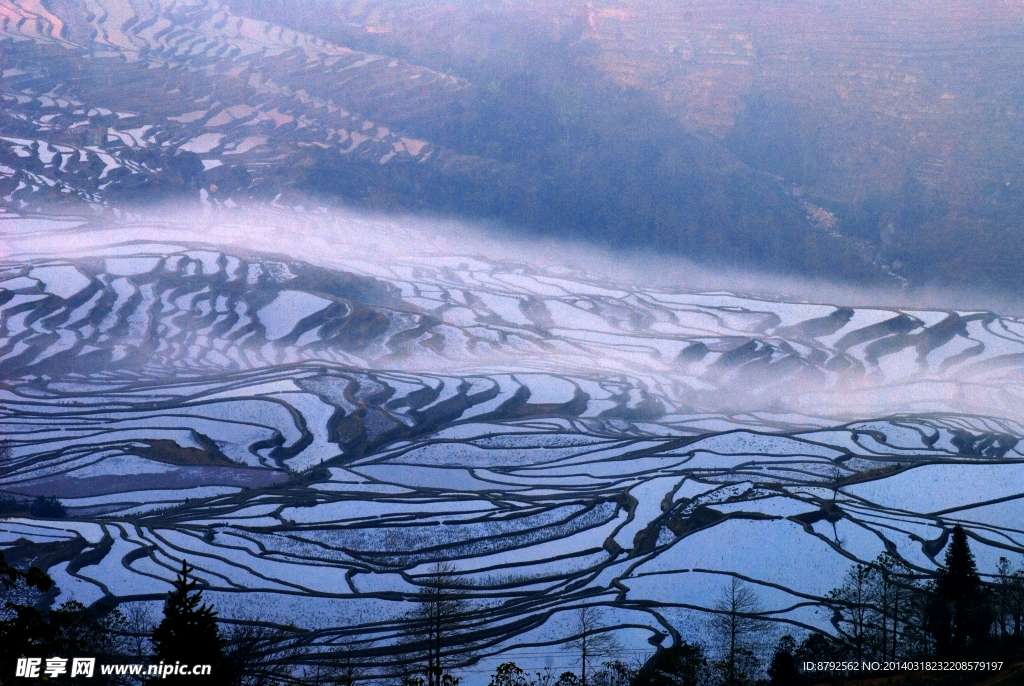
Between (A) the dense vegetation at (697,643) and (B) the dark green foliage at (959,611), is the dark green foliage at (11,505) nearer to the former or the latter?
(A) the dense vegetation at (697,643)

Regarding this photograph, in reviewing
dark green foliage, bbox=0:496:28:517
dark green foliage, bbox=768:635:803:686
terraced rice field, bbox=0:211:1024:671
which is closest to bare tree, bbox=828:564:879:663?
terraced rice field, bbox=0:211:1024:671

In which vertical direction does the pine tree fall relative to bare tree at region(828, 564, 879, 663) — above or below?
below

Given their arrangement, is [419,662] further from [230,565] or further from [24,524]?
[24,524]

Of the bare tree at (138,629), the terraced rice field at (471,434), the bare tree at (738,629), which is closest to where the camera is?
the bare tree at (738,629)

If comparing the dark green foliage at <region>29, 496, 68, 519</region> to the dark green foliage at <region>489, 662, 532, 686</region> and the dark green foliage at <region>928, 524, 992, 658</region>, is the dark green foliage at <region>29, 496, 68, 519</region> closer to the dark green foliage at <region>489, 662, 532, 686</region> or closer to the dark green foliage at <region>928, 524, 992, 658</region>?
the dark green foliage at <region>489, 662, 532, 686</region>

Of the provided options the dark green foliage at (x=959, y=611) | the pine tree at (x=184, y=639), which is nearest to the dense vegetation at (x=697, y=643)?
the dark green foliage at (x=959, y=611)

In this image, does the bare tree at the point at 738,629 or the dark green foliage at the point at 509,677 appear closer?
the dark green foliage at the point at 509,677
